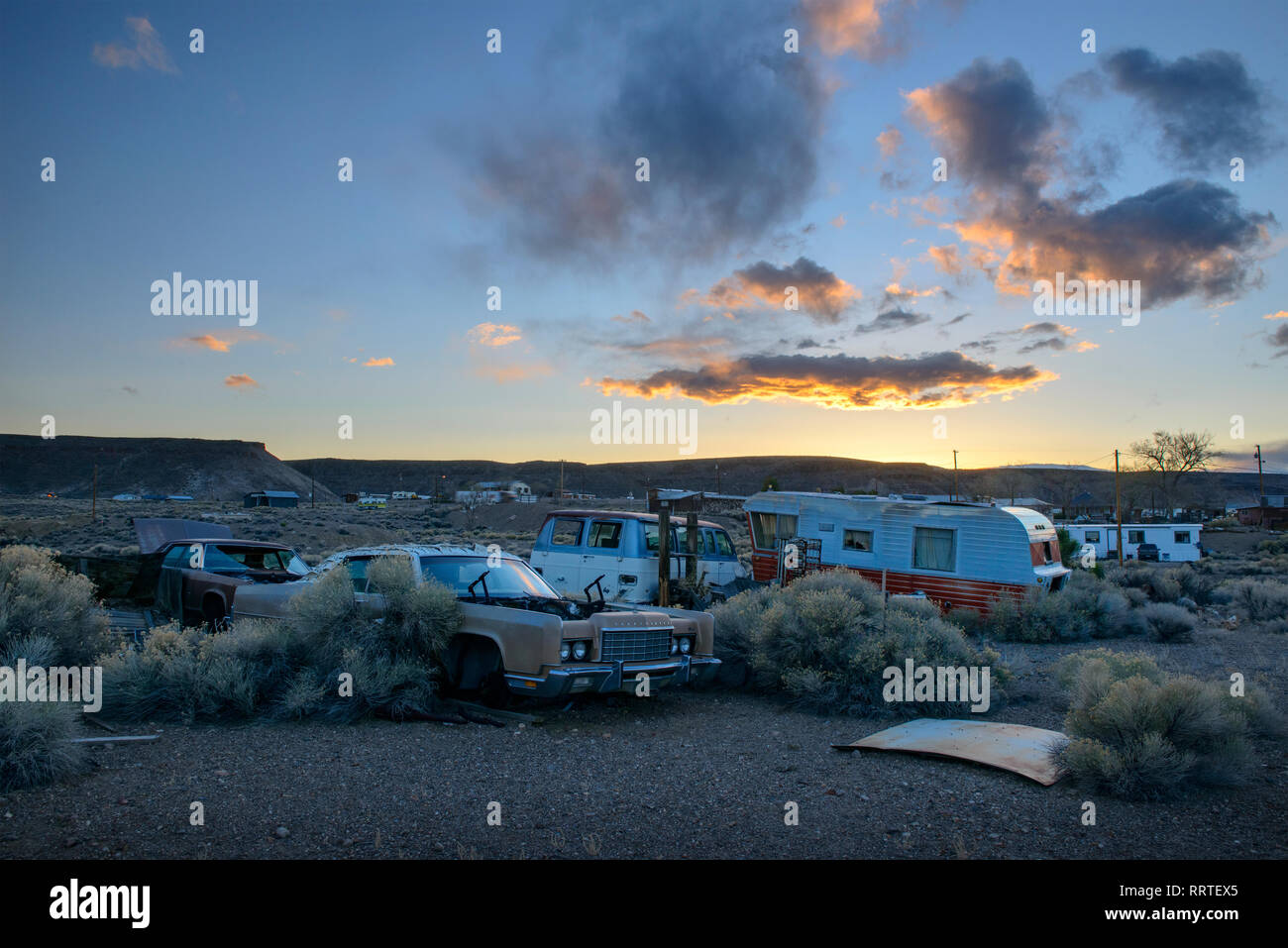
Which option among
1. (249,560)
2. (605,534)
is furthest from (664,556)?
(249,560)

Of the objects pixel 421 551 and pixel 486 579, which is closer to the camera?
pixel 486 579

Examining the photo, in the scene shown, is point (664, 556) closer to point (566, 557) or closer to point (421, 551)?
point (566, 557)

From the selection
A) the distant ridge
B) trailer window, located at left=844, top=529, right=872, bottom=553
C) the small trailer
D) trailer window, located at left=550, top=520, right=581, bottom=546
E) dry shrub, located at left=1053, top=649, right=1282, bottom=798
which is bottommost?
the small trailer

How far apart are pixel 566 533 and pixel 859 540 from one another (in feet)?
19.7

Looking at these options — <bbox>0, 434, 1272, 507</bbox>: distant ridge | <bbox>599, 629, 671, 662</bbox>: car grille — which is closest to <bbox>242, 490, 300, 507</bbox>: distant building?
<bbox>0, 434, 1272, 507</bbox>: distant ridge

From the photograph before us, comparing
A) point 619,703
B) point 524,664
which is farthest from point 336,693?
point 619,703

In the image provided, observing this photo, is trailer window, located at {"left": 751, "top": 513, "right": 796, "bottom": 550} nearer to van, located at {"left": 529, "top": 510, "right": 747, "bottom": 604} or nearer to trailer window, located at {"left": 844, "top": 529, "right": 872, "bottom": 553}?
trailer window, located at {"left": 844, "top": 529, "right": 872, "bottom": 553}

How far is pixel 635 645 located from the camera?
734 centimetres

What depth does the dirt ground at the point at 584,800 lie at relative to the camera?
14.0ft

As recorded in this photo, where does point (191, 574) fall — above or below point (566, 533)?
below

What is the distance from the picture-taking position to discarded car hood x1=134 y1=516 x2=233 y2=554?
39.3 feet

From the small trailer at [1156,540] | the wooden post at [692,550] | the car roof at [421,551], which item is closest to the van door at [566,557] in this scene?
the wooden post at [692,550]

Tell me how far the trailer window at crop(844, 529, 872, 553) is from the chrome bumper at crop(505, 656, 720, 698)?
9120 millimetres
